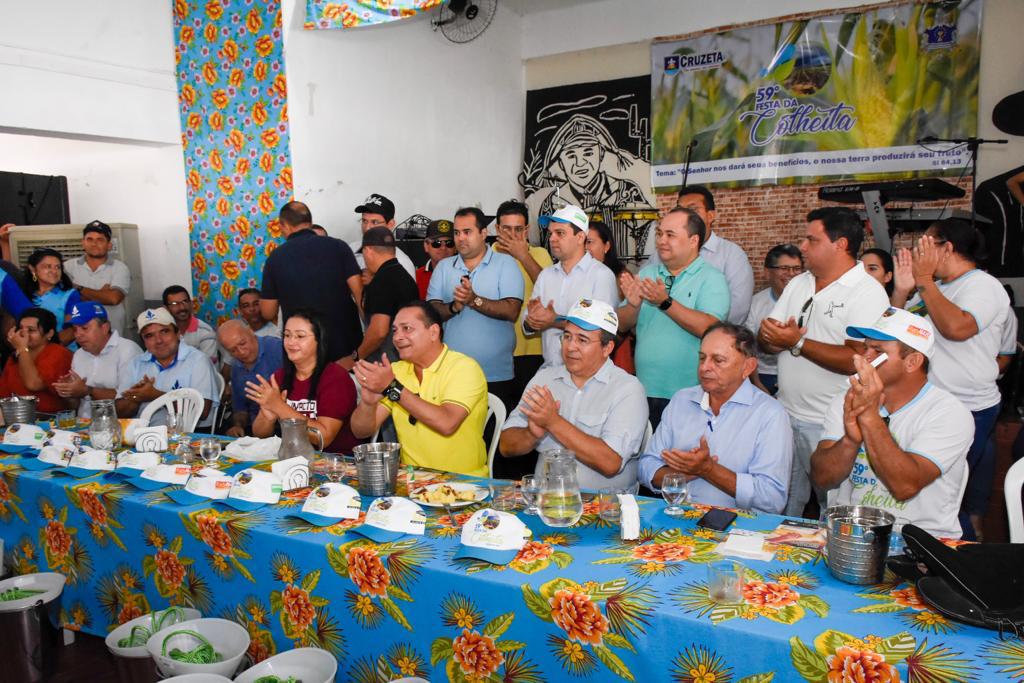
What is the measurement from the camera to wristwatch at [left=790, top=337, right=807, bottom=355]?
3036 millimetres

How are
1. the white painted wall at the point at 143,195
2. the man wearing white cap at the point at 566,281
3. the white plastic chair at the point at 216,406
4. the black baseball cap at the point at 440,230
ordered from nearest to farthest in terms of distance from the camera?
the man wearing white cap at the point at 566,281, the white plastic chair at the point at 216,406, the black baseball cap at the point at 440,230, the white painted wall at the point at 143,195

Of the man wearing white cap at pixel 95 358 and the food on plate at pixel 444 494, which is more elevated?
the man wearing white cap at pixel 95 358

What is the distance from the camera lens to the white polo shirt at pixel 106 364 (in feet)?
14.1

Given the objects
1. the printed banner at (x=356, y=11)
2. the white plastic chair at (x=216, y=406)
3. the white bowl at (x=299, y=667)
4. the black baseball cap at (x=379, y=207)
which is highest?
the printed banner at (x=356, y=11)

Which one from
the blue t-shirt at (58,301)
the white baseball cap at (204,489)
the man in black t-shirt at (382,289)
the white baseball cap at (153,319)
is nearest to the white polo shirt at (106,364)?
the white baseball cap at (153,319)

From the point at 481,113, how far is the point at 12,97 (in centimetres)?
398

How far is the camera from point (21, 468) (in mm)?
2824

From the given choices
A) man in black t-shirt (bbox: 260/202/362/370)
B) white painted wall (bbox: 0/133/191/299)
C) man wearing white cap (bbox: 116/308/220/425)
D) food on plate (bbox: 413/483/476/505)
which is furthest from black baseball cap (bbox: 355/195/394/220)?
food on plate (bbox: 413/483/476/505)

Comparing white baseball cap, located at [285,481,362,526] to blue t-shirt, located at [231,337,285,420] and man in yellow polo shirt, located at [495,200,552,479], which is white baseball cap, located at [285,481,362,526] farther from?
blue t-shirt, located at [231,337,285,420]

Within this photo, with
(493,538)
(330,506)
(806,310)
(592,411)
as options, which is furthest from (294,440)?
(806,310)

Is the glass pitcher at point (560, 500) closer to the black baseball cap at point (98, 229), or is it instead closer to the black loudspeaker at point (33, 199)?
the black baseball cap at point (98, 229)

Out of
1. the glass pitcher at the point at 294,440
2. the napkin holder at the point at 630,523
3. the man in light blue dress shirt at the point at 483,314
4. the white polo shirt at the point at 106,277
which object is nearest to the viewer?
the napkin holder at the point at 630,523

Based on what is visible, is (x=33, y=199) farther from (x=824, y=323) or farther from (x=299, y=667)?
(x=824, y=323)

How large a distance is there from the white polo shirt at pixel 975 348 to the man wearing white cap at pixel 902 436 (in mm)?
1233
